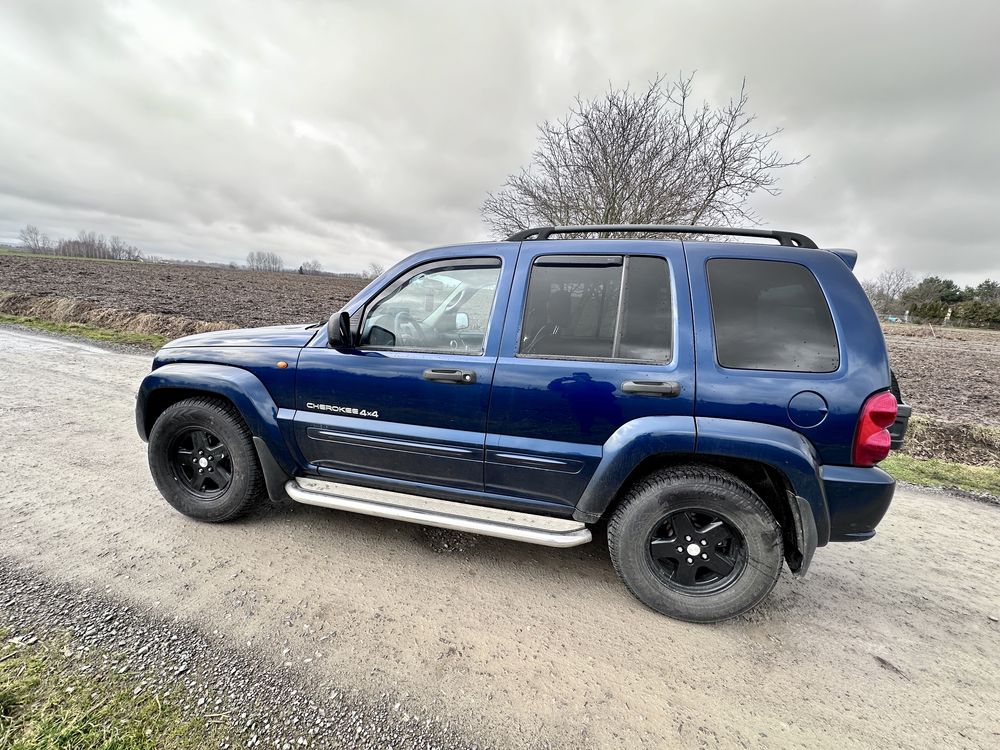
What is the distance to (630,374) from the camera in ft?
7.27

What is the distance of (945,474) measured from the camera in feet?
14.0

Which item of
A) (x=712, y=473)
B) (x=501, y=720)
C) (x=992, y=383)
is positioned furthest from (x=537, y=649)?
(x=992, y=383)

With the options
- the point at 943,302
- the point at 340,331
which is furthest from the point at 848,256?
the point at 943,302

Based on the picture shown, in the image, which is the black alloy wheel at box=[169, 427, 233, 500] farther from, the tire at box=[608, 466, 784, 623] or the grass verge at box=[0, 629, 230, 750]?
the tire at box=[608, 466, 784, 623]

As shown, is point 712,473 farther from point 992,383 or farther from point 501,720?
point 992,383

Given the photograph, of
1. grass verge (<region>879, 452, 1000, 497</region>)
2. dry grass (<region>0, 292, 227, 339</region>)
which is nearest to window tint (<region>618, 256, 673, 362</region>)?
grass verge (<region>879, 452, 1000, 497</region>)

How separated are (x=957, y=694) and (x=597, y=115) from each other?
30.5ft

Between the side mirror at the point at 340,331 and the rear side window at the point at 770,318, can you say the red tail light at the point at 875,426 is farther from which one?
the side mirror at the point at 340,331

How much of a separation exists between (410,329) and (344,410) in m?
0.64

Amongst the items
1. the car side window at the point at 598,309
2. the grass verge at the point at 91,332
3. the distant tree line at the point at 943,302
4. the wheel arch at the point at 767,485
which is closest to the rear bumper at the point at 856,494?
the wheel arch at the point at 767,485

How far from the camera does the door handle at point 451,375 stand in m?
2.41

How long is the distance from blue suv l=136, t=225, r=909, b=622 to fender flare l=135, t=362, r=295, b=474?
14 mm

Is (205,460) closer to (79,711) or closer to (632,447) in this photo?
(79,711)

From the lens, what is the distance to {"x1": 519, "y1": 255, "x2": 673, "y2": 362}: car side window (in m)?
2.30
